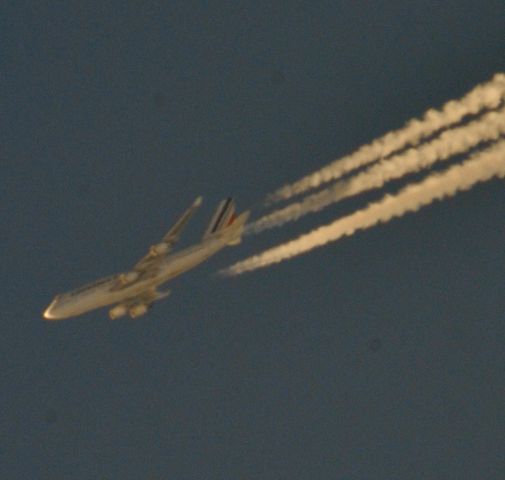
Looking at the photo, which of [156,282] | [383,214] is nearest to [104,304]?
[156,282]

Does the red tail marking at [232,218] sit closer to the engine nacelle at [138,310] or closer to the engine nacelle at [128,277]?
the engine nacelle at [128,277]

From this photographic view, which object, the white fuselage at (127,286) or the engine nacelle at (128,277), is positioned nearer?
the white fuselage at (127,286)

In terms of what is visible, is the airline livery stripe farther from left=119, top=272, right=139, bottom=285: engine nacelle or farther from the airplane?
left=119, top=272, right=139, bottom=285: engine nacelle

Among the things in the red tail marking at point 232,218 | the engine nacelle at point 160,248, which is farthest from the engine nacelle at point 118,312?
the red tail marking at point 232,218

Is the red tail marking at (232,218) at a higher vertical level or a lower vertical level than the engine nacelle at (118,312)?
higher

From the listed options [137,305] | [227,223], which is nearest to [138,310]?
[137,305]

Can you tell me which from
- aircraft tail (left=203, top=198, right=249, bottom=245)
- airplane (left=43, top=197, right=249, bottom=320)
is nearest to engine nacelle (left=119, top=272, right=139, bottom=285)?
airplane (left=43, top=197, right=249, bottom=320)
